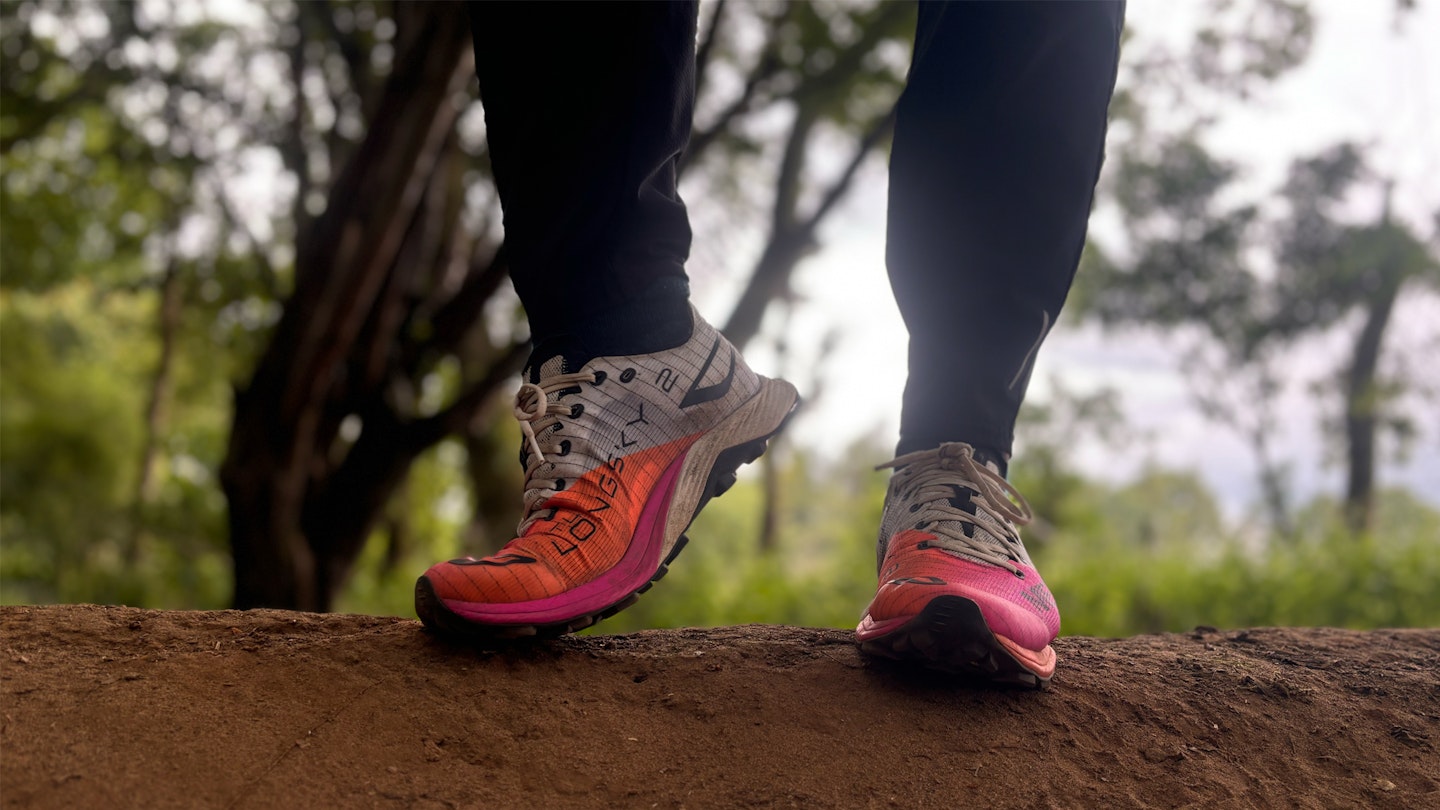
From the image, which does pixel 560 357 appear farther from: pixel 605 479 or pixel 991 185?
pixel 991 185

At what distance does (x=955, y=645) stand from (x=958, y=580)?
3.4 inches

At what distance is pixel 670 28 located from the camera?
54.6 inches

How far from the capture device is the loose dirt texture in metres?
1.13

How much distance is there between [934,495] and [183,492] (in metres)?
14.2

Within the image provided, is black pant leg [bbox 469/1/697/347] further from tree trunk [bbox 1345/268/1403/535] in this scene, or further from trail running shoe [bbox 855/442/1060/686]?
tree trunk [bbox 1345/268/1403/535]

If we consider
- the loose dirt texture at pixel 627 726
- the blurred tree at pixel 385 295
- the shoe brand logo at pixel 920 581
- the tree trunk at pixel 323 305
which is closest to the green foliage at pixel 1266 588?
the blurred tree at pixel 385 295

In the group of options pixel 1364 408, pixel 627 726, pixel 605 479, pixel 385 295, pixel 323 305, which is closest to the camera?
pixel 627 726

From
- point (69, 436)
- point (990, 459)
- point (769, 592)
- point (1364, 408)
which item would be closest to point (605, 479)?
point (990, 459)

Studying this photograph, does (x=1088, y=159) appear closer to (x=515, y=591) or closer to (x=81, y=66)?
(x=515, y=591)

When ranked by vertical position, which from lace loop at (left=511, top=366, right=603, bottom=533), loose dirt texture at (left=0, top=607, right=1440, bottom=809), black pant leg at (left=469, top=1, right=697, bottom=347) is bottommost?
loose dirt texture at (left=0, top=607, right=1440, bottom=809)

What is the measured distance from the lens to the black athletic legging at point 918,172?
4.54 ft

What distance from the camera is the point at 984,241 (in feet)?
4.96

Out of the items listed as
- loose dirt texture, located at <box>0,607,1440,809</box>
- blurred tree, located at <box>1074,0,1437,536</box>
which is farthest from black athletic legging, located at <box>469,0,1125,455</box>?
blurred tree, located at <box>1074,0,1437,536</box>

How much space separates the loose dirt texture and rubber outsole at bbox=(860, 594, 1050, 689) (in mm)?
37
